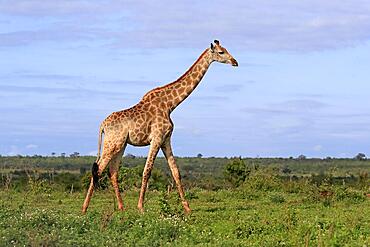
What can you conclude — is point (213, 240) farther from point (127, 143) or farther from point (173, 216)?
point (127, 143)

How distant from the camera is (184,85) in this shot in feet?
53.8

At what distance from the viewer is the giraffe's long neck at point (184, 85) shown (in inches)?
633

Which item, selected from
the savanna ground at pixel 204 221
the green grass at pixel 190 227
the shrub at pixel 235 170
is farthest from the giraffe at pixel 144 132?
the shrub at pixel 235 170

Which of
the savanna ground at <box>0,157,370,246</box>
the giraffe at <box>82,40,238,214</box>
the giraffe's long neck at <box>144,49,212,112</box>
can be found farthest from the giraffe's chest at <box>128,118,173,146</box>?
the savanna ground at <box>0,157,370,246</box>

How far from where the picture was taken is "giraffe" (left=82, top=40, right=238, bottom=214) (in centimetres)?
1559

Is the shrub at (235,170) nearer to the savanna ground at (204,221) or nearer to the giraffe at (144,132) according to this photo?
the savanna ground at (204,221)

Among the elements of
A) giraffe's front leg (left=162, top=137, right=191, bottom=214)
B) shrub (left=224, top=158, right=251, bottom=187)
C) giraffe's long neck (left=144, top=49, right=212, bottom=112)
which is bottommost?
shrub (left=224, top=158, right=251, bottom=187)

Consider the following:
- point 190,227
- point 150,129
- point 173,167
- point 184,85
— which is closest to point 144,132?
point 150,129

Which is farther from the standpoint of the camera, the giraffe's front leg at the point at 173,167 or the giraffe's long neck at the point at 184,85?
the giraffe's long neck at the point at 184,85

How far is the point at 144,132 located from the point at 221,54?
219cm

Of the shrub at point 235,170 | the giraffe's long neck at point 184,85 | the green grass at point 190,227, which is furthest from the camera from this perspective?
the shrub at point 235,170

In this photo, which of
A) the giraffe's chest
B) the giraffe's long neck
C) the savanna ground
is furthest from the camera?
the giraffe's long neck

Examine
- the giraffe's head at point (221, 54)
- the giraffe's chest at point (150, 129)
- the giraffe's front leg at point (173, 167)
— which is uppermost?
the giraffe's head at point (221, 54)

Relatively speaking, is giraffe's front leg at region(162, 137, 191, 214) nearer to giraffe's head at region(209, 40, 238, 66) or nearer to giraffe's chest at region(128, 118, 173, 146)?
giraffe's chest at region(128, 118, 173, 146)
